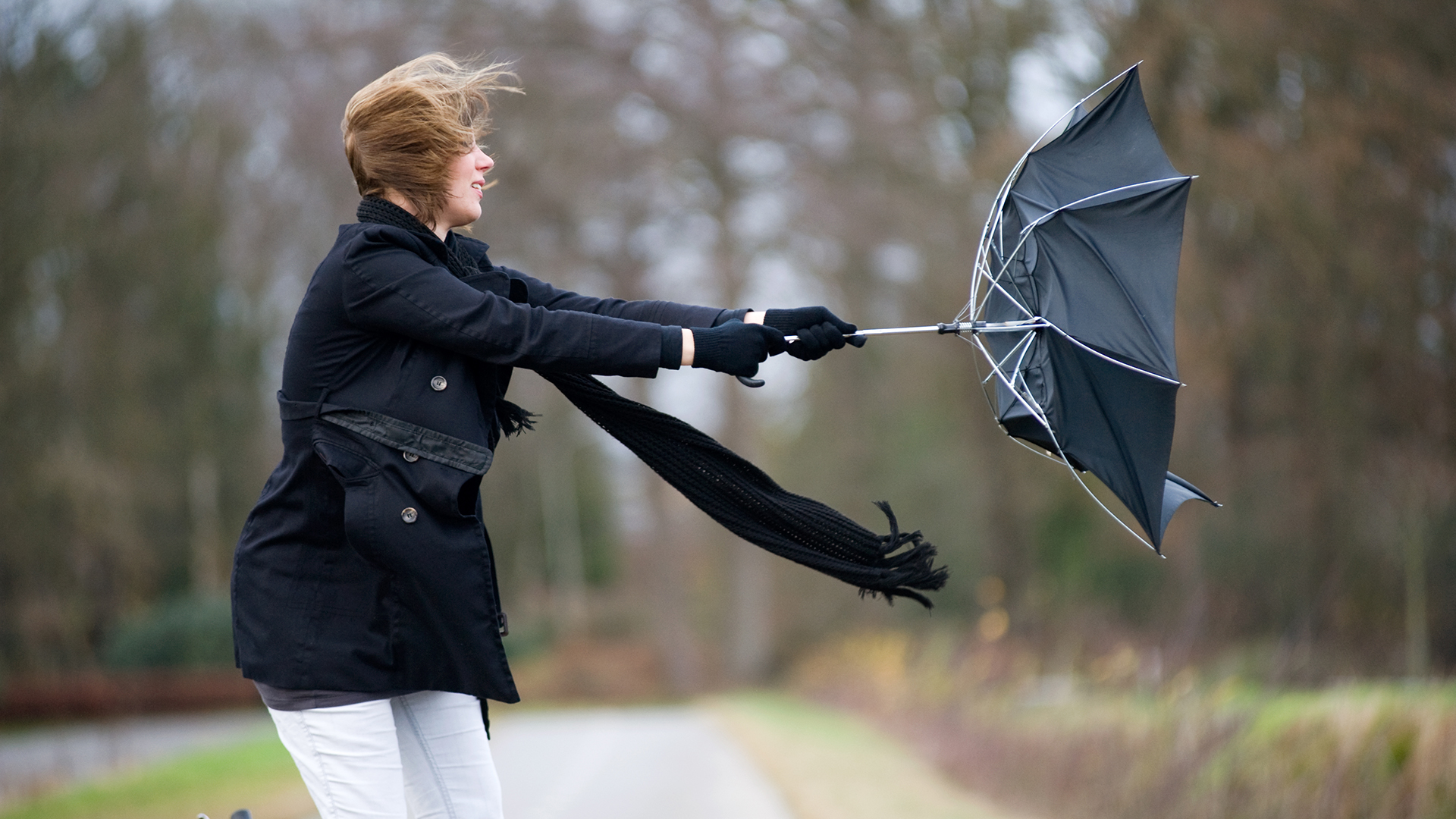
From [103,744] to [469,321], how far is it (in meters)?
11.2

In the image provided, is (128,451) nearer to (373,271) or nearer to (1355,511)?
(1355,511)

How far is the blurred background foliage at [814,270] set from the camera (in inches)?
464

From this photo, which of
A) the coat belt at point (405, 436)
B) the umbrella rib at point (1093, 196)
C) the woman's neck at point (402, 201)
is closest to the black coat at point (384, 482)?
the coat belt at point (405, 436)

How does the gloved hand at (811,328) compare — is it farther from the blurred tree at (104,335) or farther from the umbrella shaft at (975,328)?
the blurred tree at (104,335)

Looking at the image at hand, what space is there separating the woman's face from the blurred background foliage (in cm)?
588

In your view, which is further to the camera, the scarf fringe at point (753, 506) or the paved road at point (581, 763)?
the paved road at point (581, 763)

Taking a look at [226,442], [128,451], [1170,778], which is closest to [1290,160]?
[1170,778]

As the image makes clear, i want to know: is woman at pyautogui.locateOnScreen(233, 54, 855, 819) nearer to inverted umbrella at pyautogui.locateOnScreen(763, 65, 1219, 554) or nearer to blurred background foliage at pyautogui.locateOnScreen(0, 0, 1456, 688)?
inverted umbrella at pyautogui.locateOnScreen(763, 65, 1219, 554)

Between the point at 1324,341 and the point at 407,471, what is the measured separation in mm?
12855

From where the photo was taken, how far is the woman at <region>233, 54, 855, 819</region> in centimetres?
231

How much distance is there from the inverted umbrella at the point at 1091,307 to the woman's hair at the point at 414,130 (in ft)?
3.37

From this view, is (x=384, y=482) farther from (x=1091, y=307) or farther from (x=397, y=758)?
(x=1091, y=307)

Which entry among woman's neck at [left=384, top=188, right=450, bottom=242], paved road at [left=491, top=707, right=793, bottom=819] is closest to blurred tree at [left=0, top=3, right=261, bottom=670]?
paved road at [left=491, top=707, right=793, bottom=819]

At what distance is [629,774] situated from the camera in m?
9.73
